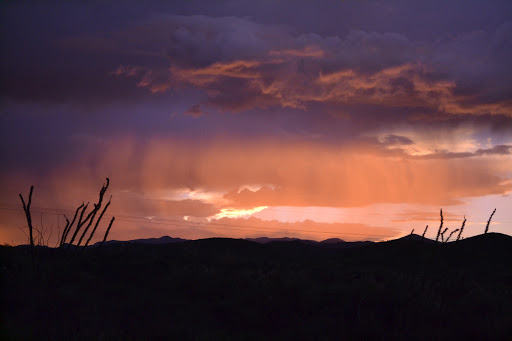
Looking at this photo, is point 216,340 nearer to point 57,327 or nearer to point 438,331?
point 57,327

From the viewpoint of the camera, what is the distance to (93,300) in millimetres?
18469

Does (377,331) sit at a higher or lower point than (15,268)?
lower

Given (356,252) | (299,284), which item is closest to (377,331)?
(299,284)

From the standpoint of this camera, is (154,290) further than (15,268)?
Yes

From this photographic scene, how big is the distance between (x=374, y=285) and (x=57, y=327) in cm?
1226

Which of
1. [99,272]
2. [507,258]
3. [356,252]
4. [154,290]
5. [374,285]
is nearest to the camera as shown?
[374,285]

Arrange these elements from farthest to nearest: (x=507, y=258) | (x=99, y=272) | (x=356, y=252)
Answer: (x=356, y=252)
(x=507, y=258)
(x=99, y=272)

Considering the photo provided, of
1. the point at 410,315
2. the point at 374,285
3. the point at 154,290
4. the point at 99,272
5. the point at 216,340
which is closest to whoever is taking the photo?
the point at 216,340

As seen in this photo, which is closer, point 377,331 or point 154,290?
point 377,331

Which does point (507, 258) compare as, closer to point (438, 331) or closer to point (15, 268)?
point (438, 331)

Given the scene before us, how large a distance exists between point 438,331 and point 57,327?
10.9 metres

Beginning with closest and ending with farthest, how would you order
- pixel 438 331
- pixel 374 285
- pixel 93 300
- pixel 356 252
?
pixel 438 331, pixel 93 300, pixel 374 285, pixel 356 252

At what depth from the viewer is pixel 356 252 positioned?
58344mm

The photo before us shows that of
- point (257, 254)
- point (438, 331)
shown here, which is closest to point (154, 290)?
point (438, 331)
